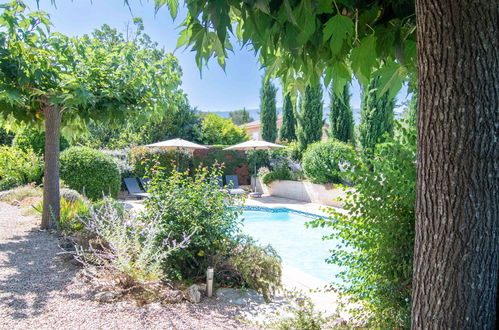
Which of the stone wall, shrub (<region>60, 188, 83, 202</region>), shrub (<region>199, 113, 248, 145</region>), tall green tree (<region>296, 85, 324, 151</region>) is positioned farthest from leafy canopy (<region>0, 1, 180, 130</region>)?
shrub (<region>199, 113, 248, 145</region>)

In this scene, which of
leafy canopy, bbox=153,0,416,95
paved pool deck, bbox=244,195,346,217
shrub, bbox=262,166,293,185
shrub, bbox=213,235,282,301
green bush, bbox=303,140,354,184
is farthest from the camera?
shrub, bbox=262,166,293,185

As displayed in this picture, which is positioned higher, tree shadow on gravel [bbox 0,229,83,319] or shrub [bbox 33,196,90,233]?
shrub [bbox 33,196,90,233]

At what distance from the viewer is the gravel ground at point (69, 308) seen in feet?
9.80

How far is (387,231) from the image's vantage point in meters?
2.44

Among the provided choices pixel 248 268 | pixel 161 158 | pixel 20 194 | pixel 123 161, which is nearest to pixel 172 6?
pixel 248 268

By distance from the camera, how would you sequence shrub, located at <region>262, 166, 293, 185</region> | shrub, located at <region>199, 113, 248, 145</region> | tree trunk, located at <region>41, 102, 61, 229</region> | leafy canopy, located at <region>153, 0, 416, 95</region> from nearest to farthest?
leafy canopy, located at <region>153, 0, 416, 95</region> < tree trunk, located at <region>41, 102, 61, 229</region> < shrub, located at <region>262, 166, 293, 185</region> < shrub, located at <region>199, 113, 248, 145</region>

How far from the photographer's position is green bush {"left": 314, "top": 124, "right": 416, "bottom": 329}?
2.37m

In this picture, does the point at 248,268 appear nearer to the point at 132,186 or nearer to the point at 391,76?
the point at 391,76

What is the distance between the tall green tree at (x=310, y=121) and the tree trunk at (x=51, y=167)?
1262 cm

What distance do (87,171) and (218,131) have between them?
1014cm

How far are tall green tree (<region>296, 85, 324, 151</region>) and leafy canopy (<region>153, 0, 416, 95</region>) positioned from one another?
15.6 metres

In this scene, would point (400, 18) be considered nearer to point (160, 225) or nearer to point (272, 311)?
point (272, 311)

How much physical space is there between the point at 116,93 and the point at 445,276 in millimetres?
5294

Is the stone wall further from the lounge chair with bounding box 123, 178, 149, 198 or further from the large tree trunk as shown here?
the large tree trunk
